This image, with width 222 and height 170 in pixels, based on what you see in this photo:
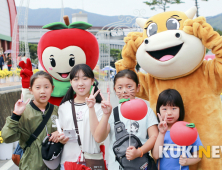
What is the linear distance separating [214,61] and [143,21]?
981mm

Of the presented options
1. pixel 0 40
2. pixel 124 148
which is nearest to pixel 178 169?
pixel 124 148

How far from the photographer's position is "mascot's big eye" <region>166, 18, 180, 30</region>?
246 cm

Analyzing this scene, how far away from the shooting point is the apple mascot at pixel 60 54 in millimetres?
3143

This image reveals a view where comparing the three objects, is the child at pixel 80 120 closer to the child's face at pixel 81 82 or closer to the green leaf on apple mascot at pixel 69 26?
the child's face at pixel 81 82

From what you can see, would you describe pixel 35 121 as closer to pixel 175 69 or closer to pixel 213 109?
pixel 175 69

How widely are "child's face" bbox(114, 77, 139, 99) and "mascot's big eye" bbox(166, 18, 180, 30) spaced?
74 cm

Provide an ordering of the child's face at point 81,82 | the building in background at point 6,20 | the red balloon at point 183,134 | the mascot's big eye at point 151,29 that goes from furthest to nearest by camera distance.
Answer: the building in background at point 6,20 < the mascot's big eye at point 151,29 < the child's face at point 81,82 < the red balloon at point 183,134

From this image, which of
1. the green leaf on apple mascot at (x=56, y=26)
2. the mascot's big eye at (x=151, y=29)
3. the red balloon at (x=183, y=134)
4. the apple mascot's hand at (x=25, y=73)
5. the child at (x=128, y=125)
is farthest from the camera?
the green leaf on apple mascot at (x=56, y=26)

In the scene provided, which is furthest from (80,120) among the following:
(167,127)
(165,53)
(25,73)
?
(25,73)

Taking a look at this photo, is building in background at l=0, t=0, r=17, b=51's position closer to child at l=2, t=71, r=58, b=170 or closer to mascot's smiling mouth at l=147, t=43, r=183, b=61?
child at l=2, t=71, r=58, b=170

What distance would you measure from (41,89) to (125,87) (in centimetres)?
90

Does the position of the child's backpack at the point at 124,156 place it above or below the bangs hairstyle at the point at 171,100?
below

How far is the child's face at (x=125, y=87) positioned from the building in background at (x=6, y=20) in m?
34.6

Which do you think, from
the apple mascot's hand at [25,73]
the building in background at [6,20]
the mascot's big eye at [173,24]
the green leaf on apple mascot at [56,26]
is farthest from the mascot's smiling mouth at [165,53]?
the building in background at [6,20]
